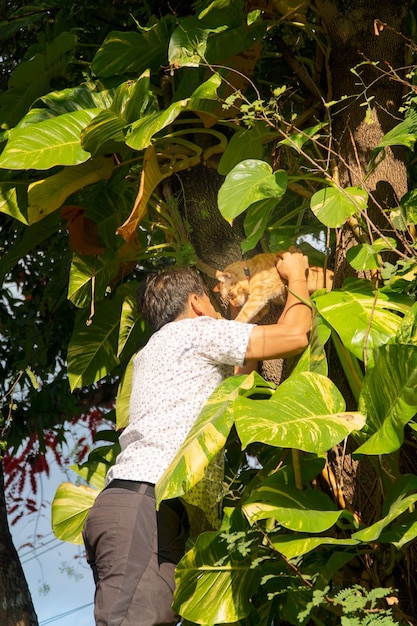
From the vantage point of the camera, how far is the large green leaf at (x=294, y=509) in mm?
1846

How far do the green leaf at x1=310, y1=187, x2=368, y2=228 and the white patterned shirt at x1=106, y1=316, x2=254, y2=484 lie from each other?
0.29 m

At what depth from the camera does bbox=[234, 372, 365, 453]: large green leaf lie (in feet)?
5.83

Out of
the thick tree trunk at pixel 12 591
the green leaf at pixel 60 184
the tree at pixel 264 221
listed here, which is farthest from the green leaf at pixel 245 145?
the thick tree trunk at pixel 12 591

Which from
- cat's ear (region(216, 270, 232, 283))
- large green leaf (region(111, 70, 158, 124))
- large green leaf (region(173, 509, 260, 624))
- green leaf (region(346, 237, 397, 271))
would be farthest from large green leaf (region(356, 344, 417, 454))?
large green leaf (region(111, 70, 158, 124))

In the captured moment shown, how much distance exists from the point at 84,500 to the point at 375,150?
121 cm

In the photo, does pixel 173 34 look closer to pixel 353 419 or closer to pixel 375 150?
pixel 375 150

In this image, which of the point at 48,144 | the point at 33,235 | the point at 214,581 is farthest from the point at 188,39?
the point at 214,581

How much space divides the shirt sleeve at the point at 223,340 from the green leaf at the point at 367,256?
266 millimetres

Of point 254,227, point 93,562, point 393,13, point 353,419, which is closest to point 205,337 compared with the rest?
point 254,227

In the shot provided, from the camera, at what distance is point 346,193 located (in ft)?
6.98

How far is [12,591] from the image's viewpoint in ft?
10.5

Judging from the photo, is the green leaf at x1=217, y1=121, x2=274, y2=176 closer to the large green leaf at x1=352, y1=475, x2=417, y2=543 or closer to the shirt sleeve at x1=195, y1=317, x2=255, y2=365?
the shirt sleeve at x1=195, y1=317, x2=255, y2=365

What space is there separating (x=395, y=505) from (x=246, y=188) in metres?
0.73

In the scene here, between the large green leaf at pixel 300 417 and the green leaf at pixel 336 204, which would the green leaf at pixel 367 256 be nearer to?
the green leaf at pixel 336 204
